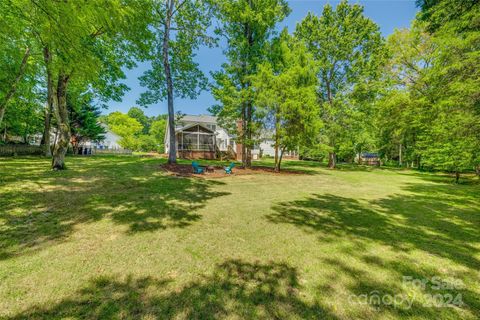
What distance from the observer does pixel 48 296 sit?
2121 mm

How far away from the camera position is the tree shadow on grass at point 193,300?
196cm

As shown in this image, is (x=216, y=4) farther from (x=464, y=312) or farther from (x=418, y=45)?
(x=464, y=312)

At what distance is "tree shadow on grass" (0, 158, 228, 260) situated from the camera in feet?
11.4

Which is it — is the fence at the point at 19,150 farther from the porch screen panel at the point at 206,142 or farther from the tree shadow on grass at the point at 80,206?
the porch screen panel at the point at 206,142

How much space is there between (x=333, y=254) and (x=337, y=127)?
17.8 meters

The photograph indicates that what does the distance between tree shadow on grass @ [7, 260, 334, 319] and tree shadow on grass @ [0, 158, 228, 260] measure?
1.67 metres

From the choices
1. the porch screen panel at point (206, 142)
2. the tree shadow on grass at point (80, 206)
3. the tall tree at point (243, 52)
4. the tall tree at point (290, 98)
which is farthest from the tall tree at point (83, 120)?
the tall tree at point (290, 98)

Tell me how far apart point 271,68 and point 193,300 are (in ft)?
47.5

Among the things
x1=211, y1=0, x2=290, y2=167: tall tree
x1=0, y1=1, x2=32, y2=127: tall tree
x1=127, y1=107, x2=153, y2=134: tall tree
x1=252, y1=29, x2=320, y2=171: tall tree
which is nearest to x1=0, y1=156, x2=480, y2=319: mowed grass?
x1=252, y1=29, x2=320, y2=171: tall tree

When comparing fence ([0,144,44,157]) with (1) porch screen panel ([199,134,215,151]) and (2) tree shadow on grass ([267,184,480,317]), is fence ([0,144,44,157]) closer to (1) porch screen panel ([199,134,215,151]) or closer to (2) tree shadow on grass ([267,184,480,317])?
(1) porch screen panel ([199,134,215,151])

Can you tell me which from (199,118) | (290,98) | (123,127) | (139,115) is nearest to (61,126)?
(290,98)

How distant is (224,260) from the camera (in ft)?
9.86

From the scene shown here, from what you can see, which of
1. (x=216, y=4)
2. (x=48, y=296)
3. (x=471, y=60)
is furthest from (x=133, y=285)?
(x=216, y=4)

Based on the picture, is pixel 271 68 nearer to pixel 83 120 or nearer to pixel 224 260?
pixel 224 260
